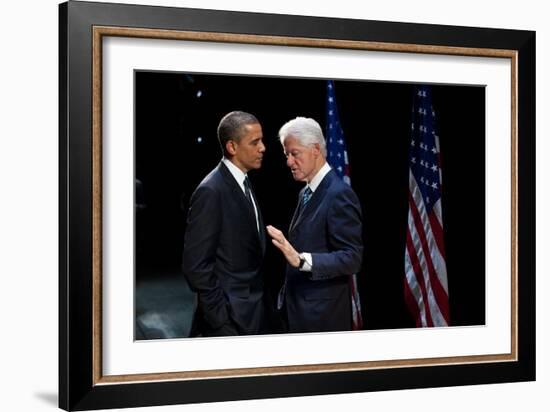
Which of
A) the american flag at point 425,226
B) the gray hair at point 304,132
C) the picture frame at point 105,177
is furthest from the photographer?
the american flag at point 425,226

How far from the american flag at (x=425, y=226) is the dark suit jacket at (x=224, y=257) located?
2.62 ft

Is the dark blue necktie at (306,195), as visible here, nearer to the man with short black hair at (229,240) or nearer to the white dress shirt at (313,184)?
the white dress shirt at (313,184)

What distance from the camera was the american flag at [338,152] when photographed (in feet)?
17.1

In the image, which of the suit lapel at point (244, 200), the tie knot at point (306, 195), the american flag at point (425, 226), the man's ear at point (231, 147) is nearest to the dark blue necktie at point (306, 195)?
the tie knot at point (306, 195)

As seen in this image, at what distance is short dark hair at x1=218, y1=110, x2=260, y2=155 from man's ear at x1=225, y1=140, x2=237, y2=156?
1 centimetres

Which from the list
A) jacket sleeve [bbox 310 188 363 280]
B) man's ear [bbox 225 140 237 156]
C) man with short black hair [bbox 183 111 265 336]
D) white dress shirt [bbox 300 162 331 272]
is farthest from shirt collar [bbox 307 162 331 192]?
man's ear [bbox 225 140 237 156]

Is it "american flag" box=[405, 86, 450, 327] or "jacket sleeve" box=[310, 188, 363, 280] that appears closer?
"jacket sleeve" box=[310, 188, 363, 280]

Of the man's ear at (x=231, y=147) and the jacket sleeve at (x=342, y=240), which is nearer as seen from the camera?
the man's ear at (x=231, y=147)

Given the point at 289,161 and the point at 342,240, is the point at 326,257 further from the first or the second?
the point at 289,161

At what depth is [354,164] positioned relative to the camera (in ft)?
17.3

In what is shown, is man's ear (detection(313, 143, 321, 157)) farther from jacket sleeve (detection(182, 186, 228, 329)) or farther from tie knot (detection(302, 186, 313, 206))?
jacket sleeve (detection(182, 186, 228, 329))

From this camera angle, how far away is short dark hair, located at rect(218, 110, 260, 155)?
16.5ft

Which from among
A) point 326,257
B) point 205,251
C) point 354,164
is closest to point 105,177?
point 205,251

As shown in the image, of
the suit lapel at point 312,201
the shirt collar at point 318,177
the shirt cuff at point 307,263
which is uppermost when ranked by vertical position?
the shirt collar at point 318,177
